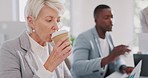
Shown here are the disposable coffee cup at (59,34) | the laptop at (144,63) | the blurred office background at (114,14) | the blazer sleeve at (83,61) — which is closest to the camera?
the disposable coffee cup at (59,34)

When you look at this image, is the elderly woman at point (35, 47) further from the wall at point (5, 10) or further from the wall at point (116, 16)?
the wall at point (116, 16)

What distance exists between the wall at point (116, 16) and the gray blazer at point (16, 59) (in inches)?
84.3

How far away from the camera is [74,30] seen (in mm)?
3652

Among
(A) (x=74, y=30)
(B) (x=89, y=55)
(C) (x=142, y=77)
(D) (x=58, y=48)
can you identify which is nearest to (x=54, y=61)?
(D) (x=58, y=48)

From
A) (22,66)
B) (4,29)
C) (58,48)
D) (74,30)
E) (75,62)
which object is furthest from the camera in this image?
(74,30)

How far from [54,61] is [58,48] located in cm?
6

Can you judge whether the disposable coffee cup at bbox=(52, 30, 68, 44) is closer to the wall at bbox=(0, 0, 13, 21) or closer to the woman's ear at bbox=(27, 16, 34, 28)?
the woman's ear at bbox=(27, 16, 34, 28)

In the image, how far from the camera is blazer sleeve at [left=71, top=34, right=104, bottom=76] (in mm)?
1916

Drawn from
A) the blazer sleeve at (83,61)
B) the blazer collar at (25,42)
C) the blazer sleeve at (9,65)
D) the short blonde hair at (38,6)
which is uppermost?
the short blonde hair at (38,6)

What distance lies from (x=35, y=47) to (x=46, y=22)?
16 cm

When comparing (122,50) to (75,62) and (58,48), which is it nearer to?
(75,62)

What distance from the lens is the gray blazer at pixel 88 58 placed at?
75.9 inches

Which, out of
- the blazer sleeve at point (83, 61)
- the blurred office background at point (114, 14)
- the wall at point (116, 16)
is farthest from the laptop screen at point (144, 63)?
the wall at point (116, 16)

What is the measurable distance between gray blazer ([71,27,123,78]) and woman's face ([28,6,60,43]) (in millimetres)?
697
